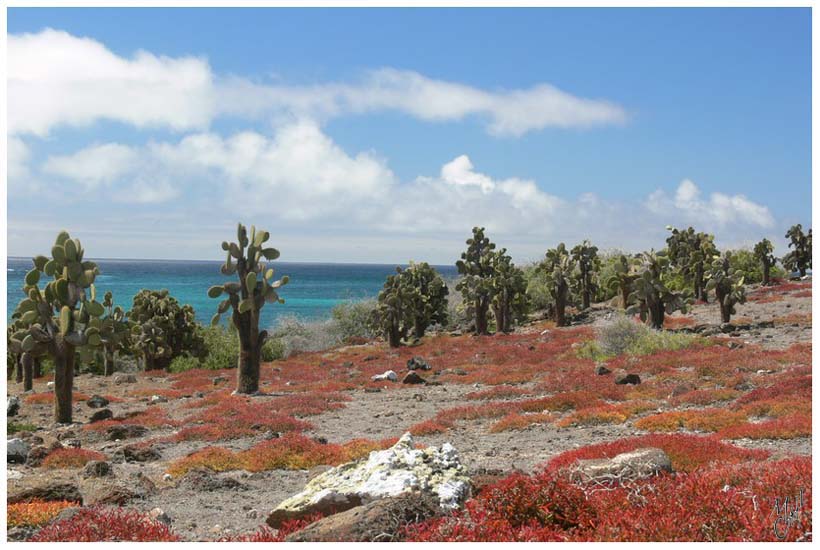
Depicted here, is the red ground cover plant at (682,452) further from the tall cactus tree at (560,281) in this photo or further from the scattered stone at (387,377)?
the tall cactus tree at (560,281)

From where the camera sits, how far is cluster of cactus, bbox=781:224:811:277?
244 ft

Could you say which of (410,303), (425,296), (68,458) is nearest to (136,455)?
(68,458)

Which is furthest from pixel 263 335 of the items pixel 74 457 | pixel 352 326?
pixel 352 326

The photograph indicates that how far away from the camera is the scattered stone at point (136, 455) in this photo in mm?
15570

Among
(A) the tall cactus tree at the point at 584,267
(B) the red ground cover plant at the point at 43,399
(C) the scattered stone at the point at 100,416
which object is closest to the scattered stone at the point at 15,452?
(C) the scattered stone at the point at 100,416

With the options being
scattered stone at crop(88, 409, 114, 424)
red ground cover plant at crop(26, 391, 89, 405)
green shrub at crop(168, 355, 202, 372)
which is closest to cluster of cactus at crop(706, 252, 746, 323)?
green shrub at crop(168, 355, 202, 372)

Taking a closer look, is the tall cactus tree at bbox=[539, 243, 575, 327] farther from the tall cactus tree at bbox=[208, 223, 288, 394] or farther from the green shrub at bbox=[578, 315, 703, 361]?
the tall cactus tree at bbox=[208, 223, 288, 394]

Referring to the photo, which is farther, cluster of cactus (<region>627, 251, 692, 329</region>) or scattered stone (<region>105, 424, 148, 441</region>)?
cluster of cactus (<region>627, 251, 692, 329</region>)

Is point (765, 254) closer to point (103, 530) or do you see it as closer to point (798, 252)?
point (798, 252)

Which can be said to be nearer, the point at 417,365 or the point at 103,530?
the point at 103,530

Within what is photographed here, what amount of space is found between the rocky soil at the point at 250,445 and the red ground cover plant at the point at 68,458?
36 centimetres

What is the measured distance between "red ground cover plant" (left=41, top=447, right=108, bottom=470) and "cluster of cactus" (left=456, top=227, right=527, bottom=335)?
118ft

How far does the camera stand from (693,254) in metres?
59.2

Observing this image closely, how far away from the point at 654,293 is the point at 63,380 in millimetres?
31159
